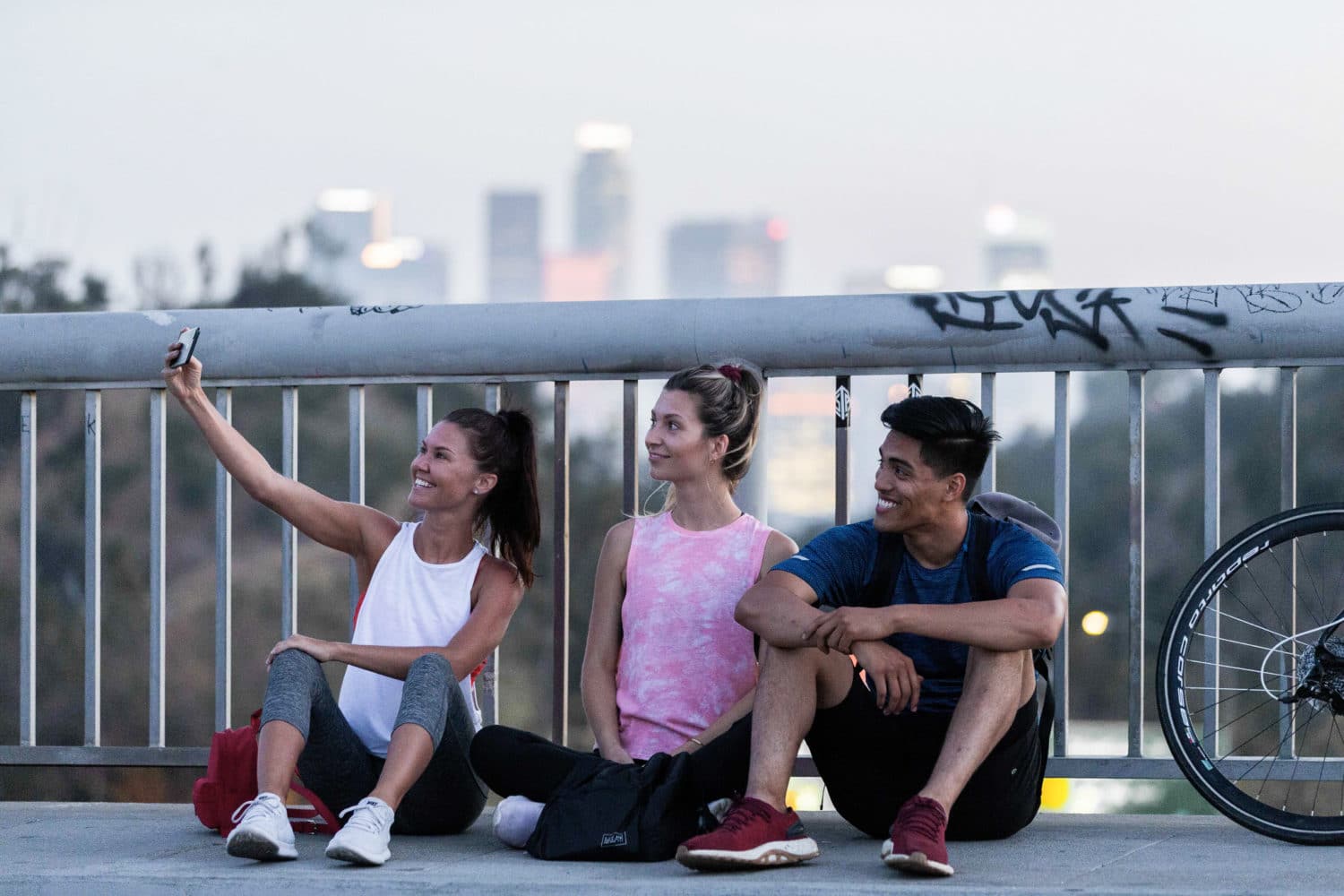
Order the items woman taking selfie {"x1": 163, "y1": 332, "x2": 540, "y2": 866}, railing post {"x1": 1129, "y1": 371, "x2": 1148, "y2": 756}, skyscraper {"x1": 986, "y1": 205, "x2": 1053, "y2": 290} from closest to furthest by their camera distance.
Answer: woman taking selfie {"x1": 163, "y1": 332, "x2": 540, "y2": 866} → railing post {"x1": 1129, "y1": 371, "x2": 1148, "y2": 756} → skyscraper {"x1": 986, "y1": 205, "x2": 1053, "y2": 290}

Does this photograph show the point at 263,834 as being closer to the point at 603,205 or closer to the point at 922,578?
the point at 922,578

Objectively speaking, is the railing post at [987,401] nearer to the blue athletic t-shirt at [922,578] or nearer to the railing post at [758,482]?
the blue athletic t-shirt at [922,578]

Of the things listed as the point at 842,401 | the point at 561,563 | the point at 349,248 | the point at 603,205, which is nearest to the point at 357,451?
the point at 561,563

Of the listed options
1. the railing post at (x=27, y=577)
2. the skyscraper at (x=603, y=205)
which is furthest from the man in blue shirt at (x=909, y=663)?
the skyscraper at (x=603, y=205)

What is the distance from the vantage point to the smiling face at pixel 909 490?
3.84 meters

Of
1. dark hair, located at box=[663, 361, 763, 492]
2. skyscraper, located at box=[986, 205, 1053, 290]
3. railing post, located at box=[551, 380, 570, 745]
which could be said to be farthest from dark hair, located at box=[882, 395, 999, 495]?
skyscraper, located at box=[986, 205, 1053, 290]

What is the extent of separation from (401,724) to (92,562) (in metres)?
1.42

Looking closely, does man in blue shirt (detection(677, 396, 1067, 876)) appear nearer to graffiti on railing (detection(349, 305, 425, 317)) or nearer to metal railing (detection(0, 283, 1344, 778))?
metal railing (detection(0, 283, 1344, 778))

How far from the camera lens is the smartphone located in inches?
167

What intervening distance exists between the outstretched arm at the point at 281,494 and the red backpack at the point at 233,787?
579mm

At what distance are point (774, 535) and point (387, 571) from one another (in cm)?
103

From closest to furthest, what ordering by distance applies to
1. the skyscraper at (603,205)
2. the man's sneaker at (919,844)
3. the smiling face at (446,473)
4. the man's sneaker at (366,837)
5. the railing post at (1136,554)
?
the man's sneaker at (919,844), the man's sneaker at (366,837), the railing post at (1136,554), the smiling face at (446,473), the skyscraper at (603,205)

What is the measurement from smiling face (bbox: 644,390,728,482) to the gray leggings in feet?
2.65

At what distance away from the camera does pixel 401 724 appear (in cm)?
378
